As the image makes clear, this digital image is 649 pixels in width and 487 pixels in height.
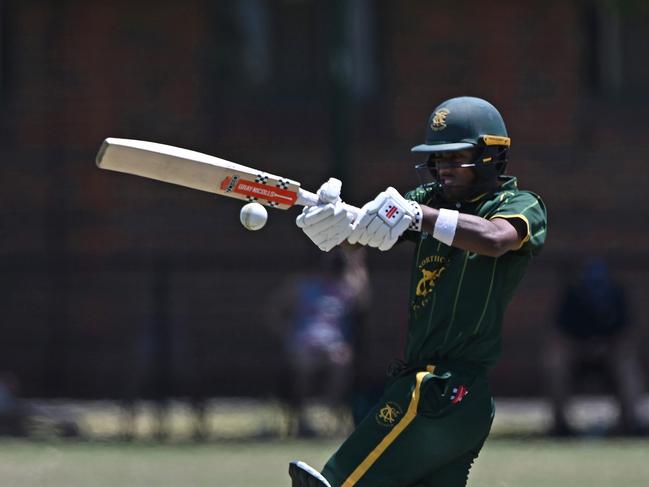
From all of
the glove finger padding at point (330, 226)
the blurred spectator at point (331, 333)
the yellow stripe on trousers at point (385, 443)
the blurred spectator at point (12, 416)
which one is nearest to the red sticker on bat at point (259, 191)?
the glove finger padding at point (330, 226)

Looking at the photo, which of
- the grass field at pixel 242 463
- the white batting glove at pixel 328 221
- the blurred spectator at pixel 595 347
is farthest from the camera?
the blurred spectator at pixel 595 347

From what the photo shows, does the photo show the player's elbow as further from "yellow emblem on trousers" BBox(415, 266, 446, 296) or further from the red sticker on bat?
the red sticker on bat

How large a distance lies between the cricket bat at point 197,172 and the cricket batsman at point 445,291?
16 cm

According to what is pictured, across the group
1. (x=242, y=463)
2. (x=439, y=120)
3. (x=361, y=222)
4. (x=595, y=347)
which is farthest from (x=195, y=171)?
(x=595, y=347)

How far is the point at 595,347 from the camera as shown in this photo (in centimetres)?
1332

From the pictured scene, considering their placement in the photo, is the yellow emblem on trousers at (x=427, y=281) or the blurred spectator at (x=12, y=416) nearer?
the yellow emblem on trousers at (x=427, y=281)

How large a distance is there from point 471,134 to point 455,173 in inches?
6.0

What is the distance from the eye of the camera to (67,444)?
1300cm

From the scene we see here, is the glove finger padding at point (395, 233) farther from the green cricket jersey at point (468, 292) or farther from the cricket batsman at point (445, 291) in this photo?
the green cricket jersey at point (468, 292)

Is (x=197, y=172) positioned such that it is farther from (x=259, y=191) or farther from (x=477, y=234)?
(x=477, y=234)

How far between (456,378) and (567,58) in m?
11.8

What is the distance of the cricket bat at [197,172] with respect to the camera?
539 cm

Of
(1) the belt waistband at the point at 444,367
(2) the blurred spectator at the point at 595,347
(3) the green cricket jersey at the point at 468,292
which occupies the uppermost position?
(3) the green cricket jersey at the point at 468,292

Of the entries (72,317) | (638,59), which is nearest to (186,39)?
(72,317)
